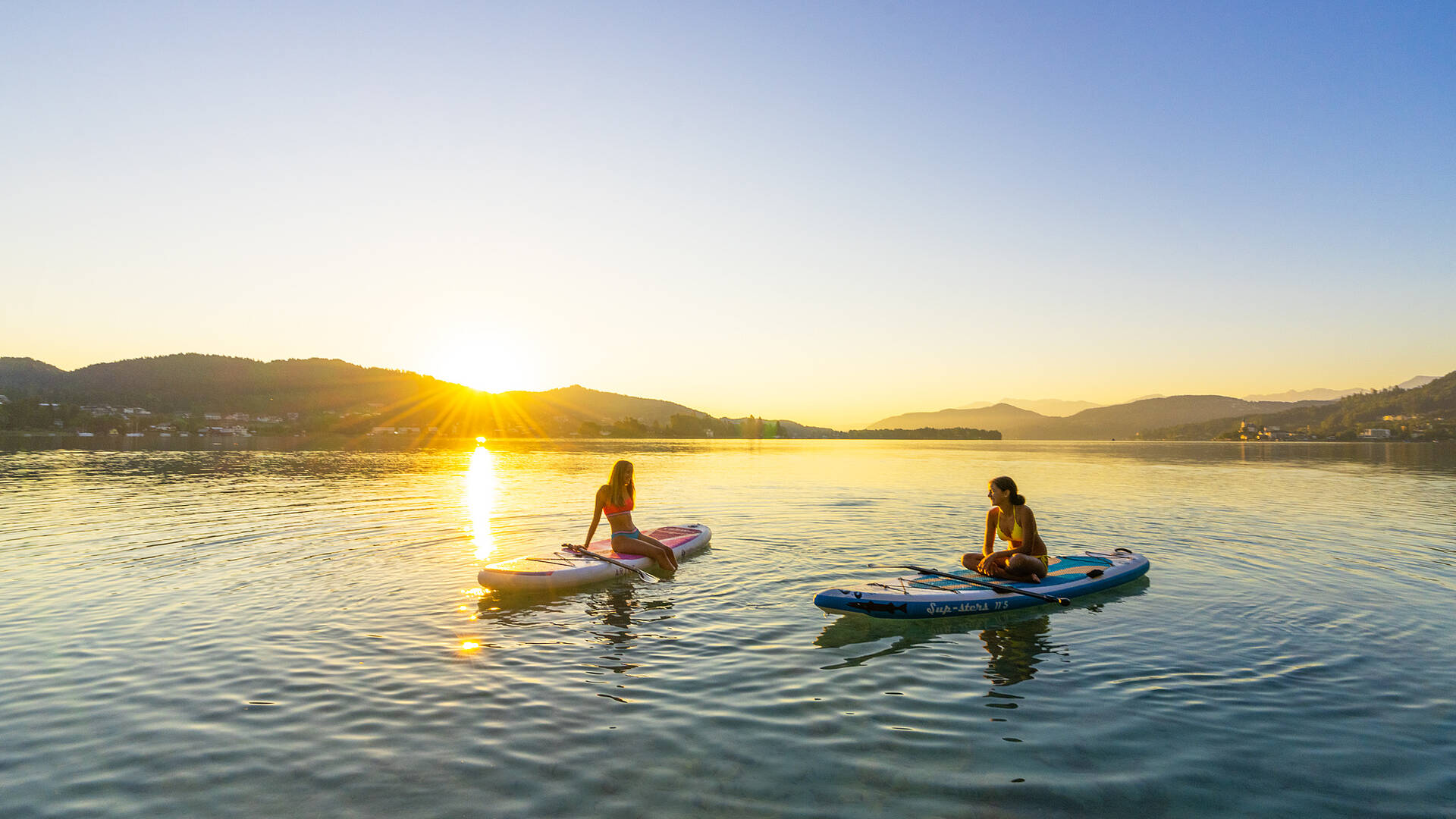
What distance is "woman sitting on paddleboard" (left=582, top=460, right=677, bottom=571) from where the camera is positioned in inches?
658

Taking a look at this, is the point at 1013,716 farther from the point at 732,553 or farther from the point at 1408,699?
the point at 732,553

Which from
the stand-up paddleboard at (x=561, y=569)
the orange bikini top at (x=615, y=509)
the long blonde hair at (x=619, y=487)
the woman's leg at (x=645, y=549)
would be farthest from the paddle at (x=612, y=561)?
the long blonde hair at (x=619, y=487)

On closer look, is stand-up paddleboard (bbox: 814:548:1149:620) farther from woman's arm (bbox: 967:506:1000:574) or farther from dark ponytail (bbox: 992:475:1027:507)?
dark ponytail (bbox: 992:475:1027:507)

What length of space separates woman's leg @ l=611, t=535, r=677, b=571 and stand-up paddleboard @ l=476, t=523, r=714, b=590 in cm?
11

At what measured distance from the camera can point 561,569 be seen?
14773 mm

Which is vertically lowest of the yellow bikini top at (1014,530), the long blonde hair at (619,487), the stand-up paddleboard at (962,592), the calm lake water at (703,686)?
the calm lake water at (703,686)

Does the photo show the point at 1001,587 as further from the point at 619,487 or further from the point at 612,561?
the point at 619,487

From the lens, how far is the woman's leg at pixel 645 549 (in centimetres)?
1670

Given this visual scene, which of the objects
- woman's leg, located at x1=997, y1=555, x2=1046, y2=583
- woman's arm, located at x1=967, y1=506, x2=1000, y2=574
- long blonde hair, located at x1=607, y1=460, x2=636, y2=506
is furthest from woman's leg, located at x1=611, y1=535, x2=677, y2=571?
woman's leg, located at x1=997, y1=555, x2=1046, y2=583

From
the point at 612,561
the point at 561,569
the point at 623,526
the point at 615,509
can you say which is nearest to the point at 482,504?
the point at 615,509

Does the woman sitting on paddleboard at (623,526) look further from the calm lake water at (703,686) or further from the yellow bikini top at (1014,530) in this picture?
the yellow bikini top at (1014,530)

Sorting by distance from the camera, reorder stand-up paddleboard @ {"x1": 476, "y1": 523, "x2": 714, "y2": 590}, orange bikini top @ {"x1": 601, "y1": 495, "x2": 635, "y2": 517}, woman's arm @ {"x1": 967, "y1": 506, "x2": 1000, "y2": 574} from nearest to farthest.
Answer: stand-up paddleboard @ {"x1": 476, "y1": 523, "x2": 714, "y2": 590} < woman's arm @ {"x1": 967, "y1": 506, "x2": 1000, "y2": 574} < orange bikini top @ {"x1": 601, "y1": 495, "x2": 635, "y2": 517}

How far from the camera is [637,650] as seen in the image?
10742 millimetres

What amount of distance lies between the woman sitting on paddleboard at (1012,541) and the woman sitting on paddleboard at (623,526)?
23.5 feet
